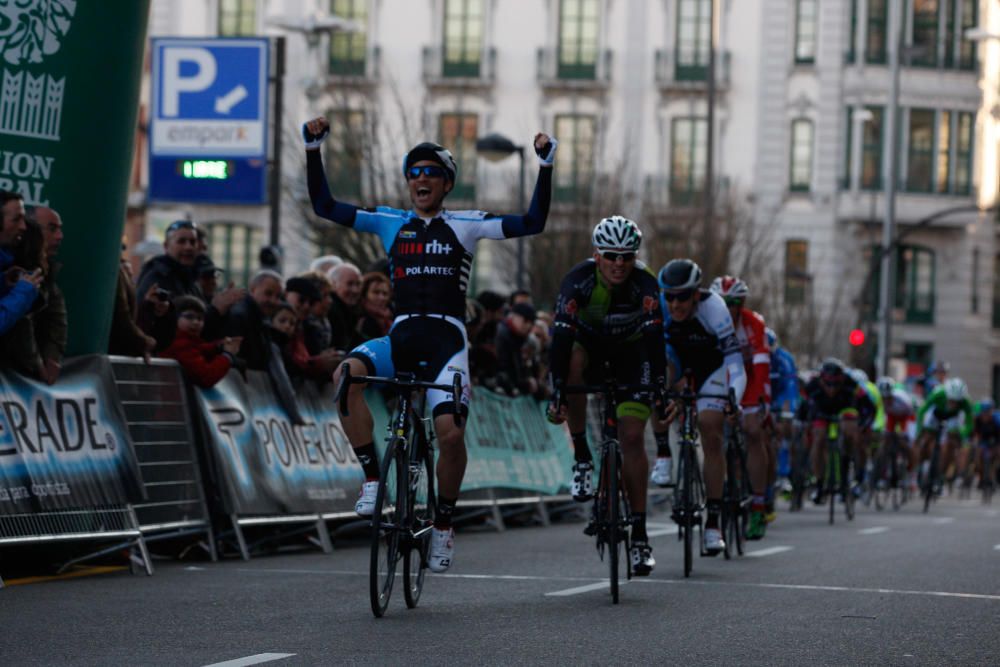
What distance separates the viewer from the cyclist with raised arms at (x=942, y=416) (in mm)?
31562

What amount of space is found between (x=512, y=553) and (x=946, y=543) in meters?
4.48

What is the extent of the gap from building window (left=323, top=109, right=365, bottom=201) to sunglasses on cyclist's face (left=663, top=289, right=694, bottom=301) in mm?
25764

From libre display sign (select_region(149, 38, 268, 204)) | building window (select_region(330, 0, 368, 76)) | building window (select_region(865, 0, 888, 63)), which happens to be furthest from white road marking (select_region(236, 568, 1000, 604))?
building window (select_region(865, 0, 888, 63))

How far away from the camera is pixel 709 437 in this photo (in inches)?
568

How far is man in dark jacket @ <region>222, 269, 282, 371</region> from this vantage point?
596 inches

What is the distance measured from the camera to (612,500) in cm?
1173

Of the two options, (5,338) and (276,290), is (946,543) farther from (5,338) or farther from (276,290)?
(5,338)

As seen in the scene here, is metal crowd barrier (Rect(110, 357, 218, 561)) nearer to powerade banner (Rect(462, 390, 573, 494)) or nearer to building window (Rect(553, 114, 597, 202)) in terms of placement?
powerade banner (Rect(462, 390, 573, 494))

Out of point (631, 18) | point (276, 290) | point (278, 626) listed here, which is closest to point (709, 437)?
point (276, 290)

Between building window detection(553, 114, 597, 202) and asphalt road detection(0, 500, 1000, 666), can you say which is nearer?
asphalt road detection(0, 500, 1000, 666)

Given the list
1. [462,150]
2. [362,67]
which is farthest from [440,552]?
[362,67]

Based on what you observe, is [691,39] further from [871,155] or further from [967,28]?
[967,28]

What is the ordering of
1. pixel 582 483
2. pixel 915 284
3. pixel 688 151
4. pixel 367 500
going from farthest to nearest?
pixel 915 284
pixel 688 151
pixel 582 483
pixel 367 500

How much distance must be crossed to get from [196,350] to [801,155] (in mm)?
49423
